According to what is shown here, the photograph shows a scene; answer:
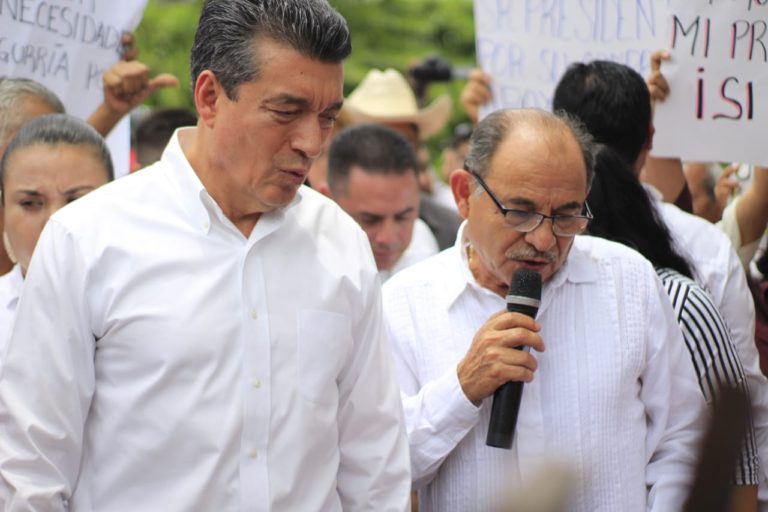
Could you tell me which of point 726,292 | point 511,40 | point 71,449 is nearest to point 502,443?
point 71,449

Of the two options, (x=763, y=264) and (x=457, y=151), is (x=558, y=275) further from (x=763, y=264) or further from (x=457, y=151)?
(x=457, y=151)

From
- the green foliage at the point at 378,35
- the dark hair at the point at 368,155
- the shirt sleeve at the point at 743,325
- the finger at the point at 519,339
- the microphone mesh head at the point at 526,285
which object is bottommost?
the green foliage at the point at 378,35

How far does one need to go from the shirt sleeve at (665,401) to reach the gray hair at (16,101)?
7.90 ft

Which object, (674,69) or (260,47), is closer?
(260,47)

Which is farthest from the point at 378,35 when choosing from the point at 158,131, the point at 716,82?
the point at 716,82

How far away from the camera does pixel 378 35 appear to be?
68.3 ft

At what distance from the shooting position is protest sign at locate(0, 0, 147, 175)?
15.8ft

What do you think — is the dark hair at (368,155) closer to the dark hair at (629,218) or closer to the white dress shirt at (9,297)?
the dark hair at (629,218)

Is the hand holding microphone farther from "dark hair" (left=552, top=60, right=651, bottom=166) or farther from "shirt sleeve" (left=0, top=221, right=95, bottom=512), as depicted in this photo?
"dark hair" (left=552, top=60, right=651, bottom=166)

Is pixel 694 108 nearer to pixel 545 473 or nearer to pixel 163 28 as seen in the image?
pixel 545 473

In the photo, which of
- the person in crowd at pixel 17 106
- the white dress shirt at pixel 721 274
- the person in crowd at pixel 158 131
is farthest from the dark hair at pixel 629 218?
the person in crowd at pixel 158 131

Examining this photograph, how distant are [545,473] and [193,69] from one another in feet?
6.64

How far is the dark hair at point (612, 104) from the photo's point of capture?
13.7ft

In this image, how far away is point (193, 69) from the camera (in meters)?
2.80
